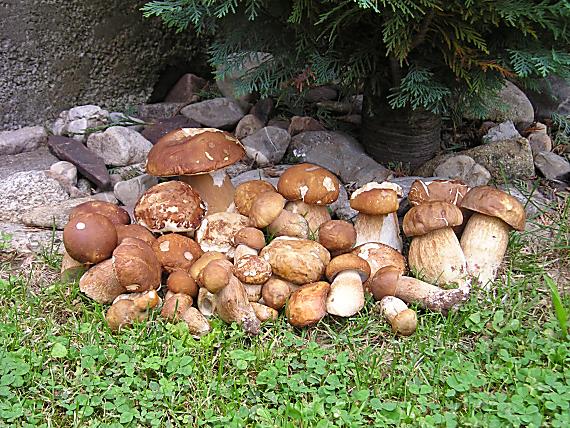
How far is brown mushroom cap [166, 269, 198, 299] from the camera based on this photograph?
2557 millimetres

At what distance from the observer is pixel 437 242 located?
2727 mm

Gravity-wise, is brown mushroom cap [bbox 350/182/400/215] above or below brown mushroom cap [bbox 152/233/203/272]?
above

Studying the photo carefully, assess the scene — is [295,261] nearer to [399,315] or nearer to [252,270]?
[252,270]

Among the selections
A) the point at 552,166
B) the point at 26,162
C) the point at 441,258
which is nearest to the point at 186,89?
the point at 26,162

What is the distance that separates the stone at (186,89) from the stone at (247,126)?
2.02ft

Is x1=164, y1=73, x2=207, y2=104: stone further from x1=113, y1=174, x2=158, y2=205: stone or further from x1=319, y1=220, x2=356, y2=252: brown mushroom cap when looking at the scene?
x1=319, y1=220, x2=356, y2=252: brown mushroom cap

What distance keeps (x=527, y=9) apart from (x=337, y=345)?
63.3 inches

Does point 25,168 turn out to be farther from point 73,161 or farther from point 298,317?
point 298,317

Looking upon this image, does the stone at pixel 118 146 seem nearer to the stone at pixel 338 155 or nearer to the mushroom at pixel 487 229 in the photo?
the stone at pixel 338 155

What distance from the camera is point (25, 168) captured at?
371 centimetres

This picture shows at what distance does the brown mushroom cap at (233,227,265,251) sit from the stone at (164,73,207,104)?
2100mm

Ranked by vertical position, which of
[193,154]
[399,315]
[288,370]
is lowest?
[288,370]

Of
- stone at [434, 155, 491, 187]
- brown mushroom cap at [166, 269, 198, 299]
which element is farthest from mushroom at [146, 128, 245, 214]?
stone at [434, 155, 491, 187]

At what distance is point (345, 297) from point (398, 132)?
149 centimetres
